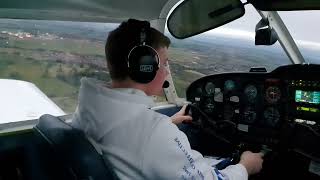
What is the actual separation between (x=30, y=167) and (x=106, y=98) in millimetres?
461

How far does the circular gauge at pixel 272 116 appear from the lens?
8.15ft

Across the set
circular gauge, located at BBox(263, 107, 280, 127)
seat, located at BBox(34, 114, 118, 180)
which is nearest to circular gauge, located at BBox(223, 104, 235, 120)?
circular gauge, located at BBox(263, 107, 280, 127)

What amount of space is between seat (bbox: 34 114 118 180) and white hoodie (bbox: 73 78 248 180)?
0.05 metres

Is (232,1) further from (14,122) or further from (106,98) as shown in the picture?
(14,122)

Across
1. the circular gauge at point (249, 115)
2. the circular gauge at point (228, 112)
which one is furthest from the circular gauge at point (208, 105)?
the circular gauge at point (249, 115)

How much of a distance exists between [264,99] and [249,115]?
15cm

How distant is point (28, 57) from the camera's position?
2.21 metres

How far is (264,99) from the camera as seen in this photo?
8.35 ft

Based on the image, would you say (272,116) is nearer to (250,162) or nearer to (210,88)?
(210,88)

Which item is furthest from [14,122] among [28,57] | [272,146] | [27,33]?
[272,146]

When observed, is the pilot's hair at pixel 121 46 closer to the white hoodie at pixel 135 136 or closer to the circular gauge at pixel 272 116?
the white hoodie at pixel 135 136

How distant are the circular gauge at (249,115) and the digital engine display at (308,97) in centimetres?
30

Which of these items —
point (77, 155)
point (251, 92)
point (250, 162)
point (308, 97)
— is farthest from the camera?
point (251, 92)

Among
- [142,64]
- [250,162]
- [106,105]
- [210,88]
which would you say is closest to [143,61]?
[142,64]
